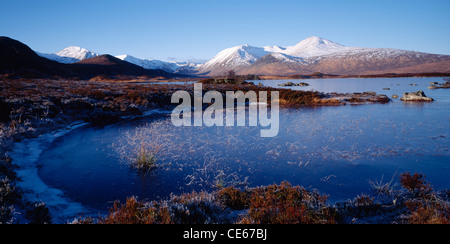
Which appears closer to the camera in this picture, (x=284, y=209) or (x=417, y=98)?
(x=284, y=209)

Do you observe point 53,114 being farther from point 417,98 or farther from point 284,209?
point 417,98

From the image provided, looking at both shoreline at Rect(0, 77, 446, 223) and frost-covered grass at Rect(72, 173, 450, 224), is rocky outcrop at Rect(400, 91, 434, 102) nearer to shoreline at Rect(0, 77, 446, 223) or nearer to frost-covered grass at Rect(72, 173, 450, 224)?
shoreline at Rect(0, 77, 446, 223)

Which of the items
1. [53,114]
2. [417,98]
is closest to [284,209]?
[53,114]

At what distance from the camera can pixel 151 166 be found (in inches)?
332

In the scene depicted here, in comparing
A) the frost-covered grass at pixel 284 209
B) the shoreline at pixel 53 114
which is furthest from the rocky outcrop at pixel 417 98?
the frost-covered grass at pixel 284 209

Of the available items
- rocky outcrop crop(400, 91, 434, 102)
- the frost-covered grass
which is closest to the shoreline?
the frost-covered grass

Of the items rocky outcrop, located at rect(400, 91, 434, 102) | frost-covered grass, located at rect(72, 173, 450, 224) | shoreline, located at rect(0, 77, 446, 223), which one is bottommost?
frost-covered grass, located at rect(72, 173, 450, 224)

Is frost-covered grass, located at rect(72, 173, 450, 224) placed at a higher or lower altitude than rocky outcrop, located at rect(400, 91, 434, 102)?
lower

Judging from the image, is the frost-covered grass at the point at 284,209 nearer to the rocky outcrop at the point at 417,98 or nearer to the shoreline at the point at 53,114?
the shoreline at the point at 53,114

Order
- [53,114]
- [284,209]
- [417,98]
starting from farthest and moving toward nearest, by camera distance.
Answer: [417,98], [53,114], [284,209]

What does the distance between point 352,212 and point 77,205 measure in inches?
272
